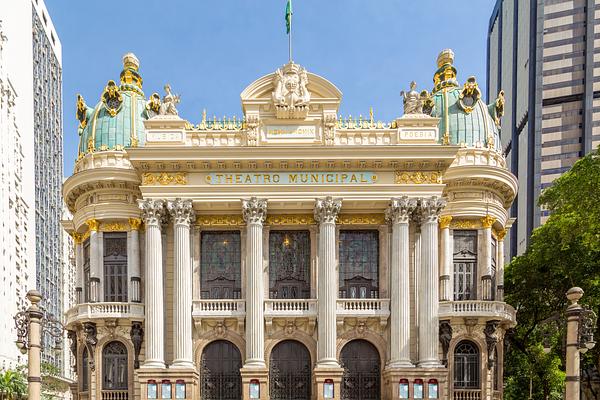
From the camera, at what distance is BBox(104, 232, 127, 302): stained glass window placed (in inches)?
1724

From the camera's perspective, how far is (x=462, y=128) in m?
46.2

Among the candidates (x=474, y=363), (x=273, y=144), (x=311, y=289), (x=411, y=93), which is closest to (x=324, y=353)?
(x=311, y=289)

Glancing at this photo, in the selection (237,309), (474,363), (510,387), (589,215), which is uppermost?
(589,215)

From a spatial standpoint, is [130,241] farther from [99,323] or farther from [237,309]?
[237,309]

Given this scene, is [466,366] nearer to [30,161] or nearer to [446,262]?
[446,262]

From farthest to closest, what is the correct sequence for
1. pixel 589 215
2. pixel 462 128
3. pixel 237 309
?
pixel 462 128, pixel 237 309, pixel 589 215

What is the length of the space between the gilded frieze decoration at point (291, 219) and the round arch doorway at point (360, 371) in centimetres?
764

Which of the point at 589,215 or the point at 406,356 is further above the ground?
the point at 589,215

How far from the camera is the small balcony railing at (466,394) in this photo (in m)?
42.5

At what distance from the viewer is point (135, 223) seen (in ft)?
143

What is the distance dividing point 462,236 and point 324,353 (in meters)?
11.4

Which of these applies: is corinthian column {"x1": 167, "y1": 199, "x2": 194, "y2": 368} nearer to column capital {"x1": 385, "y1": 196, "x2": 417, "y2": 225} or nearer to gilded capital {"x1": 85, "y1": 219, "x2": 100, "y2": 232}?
gilded capital {"x1": 85, "y1": 219, "x2": 100, "y2": 232}

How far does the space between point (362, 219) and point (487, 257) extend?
25.9 feet

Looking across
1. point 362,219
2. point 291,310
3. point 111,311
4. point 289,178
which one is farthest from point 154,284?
point 362,219
